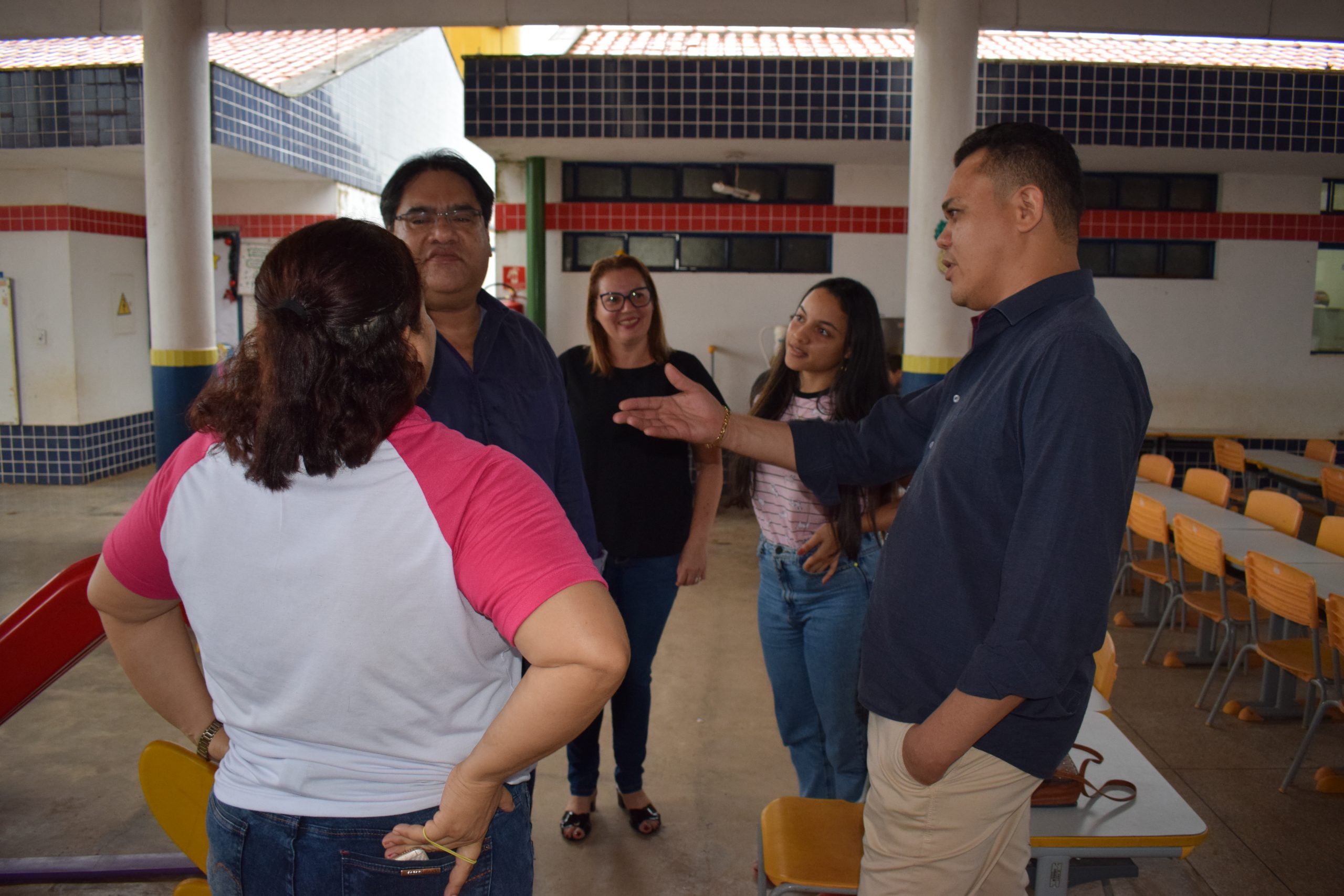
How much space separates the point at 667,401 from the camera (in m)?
1.99

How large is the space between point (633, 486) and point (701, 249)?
18.5 feet

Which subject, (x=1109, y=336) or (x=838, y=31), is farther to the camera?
(x=838, y=31)

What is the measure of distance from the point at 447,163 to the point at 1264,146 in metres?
7.30

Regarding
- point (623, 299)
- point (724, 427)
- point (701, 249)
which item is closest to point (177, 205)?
point (701, 249)

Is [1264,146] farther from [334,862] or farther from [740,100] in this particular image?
[334,862]

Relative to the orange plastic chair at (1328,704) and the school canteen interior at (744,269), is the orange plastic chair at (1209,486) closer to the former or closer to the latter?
the school canteen interior at (744,269)

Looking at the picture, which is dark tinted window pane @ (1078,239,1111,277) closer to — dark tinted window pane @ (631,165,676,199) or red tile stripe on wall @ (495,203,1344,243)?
red tile stripe on wall @ (495,203,1344,243)

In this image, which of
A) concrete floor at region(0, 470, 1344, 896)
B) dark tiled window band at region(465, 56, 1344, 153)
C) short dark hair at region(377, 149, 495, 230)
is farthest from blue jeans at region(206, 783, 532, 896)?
dark tiled window band at region(465, 56, 1344, 153)

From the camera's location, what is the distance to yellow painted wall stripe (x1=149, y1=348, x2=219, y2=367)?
568 centimetres

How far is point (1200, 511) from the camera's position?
471 cm

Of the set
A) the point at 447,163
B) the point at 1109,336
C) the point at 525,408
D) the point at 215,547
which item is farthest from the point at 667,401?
the point at 215,547

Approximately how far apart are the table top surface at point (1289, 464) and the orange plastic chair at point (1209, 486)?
0.96 metres

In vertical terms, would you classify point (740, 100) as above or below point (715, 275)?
above

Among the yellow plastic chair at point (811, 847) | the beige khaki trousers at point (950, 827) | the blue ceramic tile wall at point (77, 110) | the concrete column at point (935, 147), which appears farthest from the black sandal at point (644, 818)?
the blue ceramic tile wall at point (77, 110)
